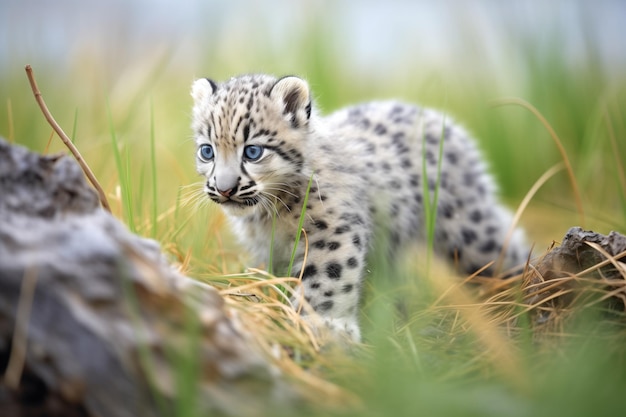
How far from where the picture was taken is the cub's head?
3.23 meters

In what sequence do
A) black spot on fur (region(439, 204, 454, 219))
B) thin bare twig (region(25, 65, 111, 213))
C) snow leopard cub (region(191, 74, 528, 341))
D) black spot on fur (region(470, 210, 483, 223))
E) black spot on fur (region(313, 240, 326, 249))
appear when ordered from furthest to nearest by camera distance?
black spot on fur (region(470, 210, 483, 223)), black spot on fur (region(439, 204, 454, 219)), black spot on fur (region(313, 240, 326, 249)), snow leopard cub (region(191, 74, 528, 341)), thin bare twig (region(25, 65, 111, 213))

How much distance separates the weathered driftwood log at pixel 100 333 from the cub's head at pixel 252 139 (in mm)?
1118

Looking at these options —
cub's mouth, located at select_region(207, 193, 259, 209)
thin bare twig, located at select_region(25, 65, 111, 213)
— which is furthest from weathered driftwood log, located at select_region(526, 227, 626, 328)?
thin bare twig, located at select_region(25, 65, 111, 213)

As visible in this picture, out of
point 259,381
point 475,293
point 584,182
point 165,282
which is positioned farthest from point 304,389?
point 584,182

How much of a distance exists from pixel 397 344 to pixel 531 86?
4.31 m

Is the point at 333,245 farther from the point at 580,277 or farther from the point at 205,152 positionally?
the point at 580,277

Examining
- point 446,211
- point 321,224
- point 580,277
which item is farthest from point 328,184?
point 580,277

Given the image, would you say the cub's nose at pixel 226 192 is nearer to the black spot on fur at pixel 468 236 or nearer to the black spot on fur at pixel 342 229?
the black spot on fur at pixel 342 229

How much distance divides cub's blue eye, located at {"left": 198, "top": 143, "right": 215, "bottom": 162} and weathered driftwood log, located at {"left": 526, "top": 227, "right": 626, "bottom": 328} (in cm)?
168

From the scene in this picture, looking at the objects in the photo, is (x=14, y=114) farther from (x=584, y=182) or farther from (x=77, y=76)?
(x=584, y=182)

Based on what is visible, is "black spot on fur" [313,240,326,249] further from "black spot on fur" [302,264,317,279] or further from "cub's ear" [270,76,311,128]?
"cub's ear" [270,76,311,128]

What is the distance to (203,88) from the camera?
3.71 metres

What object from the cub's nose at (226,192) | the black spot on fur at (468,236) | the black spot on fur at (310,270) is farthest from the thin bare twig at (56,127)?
the black spot on fur at (468,236)

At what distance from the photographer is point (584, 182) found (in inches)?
208
